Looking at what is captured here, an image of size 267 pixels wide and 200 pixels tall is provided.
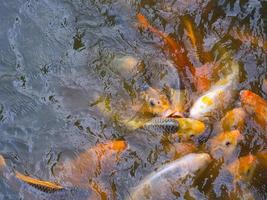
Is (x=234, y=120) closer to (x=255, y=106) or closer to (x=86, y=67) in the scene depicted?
(x=255, y=106)

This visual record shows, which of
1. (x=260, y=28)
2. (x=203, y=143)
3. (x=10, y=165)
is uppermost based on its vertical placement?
(x=260, y=28)

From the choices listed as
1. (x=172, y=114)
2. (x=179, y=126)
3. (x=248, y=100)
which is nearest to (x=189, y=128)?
(x=179, y=126)

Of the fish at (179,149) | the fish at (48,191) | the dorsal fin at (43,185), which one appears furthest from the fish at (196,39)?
the dorsal fin at (43,185)

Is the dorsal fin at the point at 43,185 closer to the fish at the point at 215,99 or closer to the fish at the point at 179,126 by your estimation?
the fish at the point at 179,126

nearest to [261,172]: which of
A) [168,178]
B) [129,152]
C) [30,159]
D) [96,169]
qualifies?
[168,178]

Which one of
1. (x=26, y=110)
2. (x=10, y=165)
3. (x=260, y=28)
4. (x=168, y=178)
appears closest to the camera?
(x=168, y=178)

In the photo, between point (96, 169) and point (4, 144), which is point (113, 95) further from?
point (4, 144)

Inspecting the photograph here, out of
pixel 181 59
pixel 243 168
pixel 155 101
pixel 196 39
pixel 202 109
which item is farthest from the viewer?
pixel 196 39
